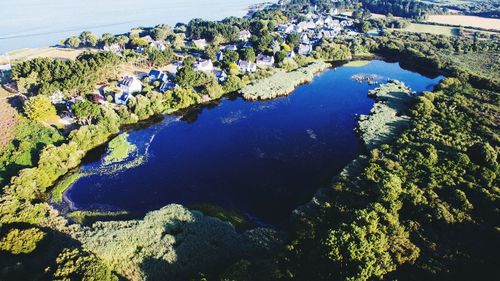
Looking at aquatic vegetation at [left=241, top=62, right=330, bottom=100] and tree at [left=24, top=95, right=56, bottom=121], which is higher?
tree at [left=24, top=95, right=56, bottom=121]

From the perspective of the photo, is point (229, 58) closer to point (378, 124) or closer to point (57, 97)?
point (57, 97)

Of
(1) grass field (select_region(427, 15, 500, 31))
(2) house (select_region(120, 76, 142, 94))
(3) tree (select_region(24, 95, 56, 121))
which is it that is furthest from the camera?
(1) grass field (select_region(427, 15, 500, 31))

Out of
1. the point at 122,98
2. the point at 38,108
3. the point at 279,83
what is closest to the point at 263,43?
the point at 279,83

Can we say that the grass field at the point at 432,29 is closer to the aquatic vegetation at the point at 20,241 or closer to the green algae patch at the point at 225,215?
the green algae patch at the point at 225,215

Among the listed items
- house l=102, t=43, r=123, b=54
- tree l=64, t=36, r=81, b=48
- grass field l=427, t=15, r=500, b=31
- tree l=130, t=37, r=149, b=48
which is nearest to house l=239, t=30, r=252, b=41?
tree l=130, t=37, r=149, b=48

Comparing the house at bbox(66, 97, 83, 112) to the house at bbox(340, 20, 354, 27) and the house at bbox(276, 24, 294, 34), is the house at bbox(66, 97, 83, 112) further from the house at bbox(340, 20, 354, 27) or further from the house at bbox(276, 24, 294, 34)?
the house at bbox(340, 20, 354, 27)
